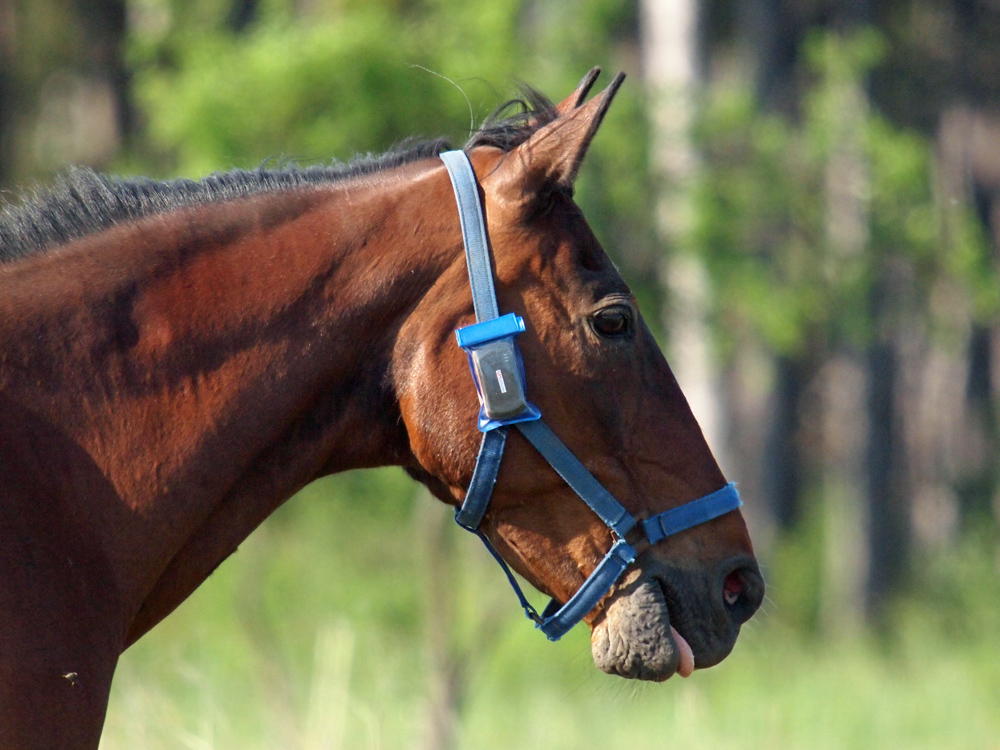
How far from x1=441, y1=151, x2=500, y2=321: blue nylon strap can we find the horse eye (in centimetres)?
23

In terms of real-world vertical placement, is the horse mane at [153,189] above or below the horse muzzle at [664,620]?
above

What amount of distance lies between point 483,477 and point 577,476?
20 cm

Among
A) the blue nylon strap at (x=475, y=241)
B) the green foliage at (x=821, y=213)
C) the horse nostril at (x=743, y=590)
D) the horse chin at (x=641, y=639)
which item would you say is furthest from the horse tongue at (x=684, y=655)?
the green foliage at (x=821, y=213)

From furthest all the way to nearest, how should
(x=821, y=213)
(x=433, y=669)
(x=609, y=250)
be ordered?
(x=821, y=213), (x=609, y=250), (x=433, y=669)

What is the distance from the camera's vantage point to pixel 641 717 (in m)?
9.00

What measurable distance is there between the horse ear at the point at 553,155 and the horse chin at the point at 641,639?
867 millimetres

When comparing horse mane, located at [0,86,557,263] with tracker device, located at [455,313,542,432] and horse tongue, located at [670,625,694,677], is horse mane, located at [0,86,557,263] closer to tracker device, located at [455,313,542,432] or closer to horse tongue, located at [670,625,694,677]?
tracker device, located at [455,313,542,432]

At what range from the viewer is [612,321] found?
2348 mm

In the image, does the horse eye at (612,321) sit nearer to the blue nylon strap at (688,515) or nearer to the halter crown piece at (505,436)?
the halter crown piece at (505,436)

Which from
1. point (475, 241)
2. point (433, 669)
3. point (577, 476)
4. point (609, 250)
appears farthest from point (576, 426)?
point (609, 250)

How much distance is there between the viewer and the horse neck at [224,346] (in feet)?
6.90

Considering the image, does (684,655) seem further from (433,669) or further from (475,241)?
(433,669)

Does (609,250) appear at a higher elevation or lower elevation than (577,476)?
higher

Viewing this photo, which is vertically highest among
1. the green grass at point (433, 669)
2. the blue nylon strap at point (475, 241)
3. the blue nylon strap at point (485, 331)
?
the blue nylon strap at point (475, 241)
